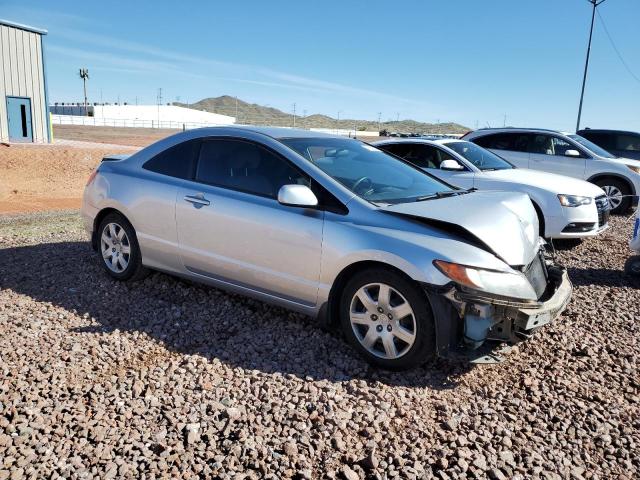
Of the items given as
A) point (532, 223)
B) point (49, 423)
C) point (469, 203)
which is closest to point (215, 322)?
point (49, 423)

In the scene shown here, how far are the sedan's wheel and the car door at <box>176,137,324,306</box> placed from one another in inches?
360

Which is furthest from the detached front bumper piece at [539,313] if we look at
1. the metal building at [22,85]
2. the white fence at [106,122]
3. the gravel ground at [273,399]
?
the white fence at [106,122]

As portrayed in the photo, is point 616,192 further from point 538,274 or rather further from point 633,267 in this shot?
point 538,274

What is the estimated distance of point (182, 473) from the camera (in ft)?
8.64

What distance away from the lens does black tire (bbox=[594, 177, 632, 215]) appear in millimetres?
11000

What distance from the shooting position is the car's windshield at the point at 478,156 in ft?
28.3

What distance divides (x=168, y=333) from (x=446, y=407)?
2241mm

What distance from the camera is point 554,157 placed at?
11250 mm

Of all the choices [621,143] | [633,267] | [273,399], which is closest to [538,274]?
[273,399]

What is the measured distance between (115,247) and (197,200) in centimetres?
131

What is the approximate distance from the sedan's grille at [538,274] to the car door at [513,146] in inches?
306

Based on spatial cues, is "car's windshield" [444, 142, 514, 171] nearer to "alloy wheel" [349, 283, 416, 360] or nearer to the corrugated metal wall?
"alloy wheel" [349, 283, 416, 360]

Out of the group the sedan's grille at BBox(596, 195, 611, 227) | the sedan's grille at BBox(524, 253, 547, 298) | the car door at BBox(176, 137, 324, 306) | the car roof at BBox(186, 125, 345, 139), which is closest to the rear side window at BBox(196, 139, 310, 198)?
the car door at BBox(176, 137, 324, 306)

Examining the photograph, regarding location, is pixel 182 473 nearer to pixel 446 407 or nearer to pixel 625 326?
pixel 446 407
